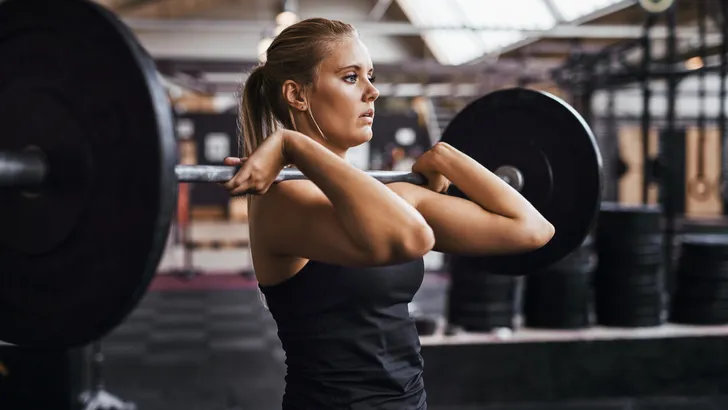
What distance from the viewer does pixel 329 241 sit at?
3.57ft

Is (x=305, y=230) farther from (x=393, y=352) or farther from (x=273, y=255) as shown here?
(x=393, y=352)

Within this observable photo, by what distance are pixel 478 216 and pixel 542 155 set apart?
19.5 inches

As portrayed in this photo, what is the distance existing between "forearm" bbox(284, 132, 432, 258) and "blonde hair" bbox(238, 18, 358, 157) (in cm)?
27

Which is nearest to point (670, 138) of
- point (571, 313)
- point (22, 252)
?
point (571, 313)

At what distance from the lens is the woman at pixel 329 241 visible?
118 centimetres

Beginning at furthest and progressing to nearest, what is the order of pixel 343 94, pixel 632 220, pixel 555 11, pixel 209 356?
pixel 555 11, pixel 209 356, pixel 632 220, pixel 343 94

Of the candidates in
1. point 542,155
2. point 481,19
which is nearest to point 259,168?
point 542,155

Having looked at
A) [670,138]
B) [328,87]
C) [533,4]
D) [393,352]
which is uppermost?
[533,4]

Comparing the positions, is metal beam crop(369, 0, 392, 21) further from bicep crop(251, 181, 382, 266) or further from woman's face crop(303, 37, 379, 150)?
bicep crop(251, 181, 382, 266)

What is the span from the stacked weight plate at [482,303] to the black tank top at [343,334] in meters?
2.72

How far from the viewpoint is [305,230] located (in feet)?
3.68

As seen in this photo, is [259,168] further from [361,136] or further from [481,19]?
[481,19]

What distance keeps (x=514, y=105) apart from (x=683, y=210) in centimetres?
1036

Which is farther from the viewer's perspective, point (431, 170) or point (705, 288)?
point (705, 288)
